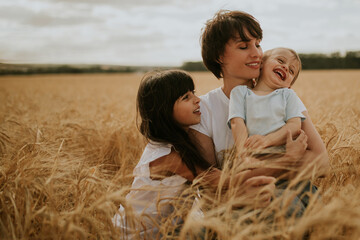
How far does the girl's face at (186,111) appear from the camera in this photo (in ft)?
6.15

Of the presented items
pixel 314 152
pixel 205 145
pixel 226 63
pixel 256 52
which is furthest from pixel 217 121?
pixel 314 152

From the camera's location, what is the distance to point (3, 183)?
1572 millimetres

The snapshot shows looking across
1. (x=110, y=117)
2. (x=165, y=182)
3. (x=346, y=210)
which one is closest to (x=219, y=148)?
(x=165, y=182)

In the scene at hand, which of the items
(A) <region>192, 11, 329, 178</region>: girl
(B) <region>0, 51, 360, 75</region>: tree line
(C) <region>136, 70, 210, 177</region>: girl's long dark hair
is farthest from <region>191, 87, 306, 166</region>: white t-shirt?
(B) <region>0, 51, 360, 75</region>: tree line

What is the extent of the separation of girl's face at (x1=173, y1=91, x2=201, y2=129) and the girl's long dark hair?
0.09 feet

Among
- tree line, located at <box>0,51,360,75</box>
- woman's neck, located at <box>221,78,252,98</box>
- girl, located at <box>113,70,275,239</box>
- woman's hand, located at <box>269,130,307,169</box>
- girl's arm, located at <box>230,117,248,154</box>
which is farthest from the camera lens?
tree line, located at <box>0,51,360,75</box>

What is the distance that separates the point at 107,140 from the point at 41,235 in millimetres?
1747

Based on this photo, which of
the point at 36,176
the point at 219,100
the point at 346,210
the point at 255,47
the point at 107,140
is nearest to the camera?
the point at 346,210

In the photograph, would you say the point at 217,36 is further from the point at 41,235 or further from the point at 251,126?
the point at 41,235

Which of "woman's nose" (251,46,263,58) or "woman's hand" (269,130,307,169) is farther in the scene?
"woman's nose" (251,46,263,58)

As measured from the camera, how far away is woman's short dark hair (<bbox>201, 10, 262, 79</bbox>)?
74.2 inches

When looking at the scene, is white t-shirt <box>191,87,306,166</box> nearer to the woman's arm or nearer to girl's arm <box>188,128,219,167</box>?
girl's arm <box>188,128,219,167</box>

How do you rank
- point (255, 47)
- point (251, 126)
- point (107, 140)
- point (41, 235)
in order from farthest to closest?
point (107, 140), point (255, 47), point (251, 126), point (41, 235)

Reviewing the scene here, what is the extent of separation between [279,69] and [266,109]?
0.36 m
